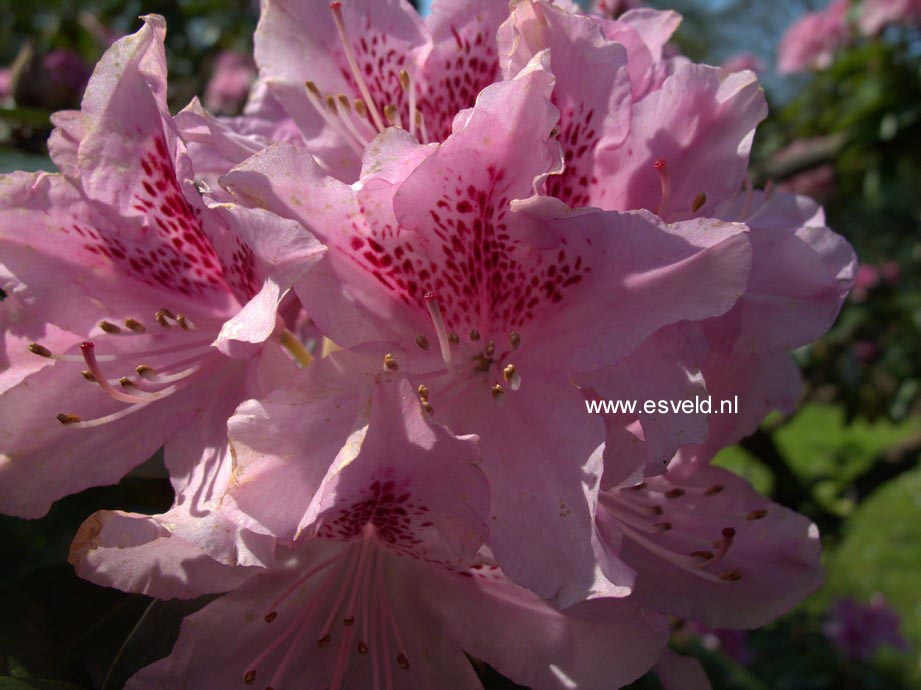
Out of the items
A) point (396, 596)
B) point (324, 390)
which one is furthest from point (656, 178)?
point (396, 596)

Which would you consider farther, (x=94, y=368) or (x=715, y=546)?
(x=715, y=546)

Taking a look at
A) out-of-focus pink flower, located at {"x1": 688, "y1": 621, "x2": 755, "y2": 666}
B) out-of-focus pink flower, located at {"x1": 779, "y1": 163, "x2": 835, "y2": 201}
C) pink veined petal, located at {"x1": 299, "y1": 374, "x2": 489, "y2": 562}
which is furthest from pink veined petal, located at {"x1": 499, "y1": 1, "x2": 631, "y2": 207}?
out-of-focus pink flower, located at {"x1": 779, "y1": 163, "x2": 835, "y2": 201}

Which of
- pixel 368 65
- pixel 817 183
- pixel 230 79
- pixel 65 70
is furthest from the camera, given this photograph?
pixel 817 183

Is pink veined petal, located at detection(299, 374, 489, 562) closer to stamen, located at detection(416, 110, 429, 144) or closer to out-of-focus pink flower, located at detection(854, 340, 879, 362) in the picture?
stamen, located at detection(416, 110, 429, 144)

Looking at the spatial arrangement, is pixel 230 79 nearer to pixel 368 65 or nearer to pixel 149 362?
pixel 368 65

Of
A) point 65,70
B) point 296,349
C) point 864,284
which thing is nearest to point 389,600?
point 296,349

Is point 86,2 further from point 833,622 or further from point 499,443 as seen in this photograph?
point 833,622

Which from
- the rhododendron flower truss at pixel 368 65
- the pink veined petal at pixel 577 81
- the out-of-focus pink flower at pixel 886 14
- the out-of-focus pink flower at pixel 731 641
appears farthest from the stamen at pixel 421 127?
the out-of-focus pink flower at pixel 886 14

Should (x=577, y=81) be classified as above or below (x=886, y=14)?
above

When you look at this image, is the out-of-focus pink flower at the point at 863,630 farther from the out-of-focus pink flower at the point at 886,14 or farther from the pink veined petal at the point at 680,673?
the pink veined petal at the point at 680,673
